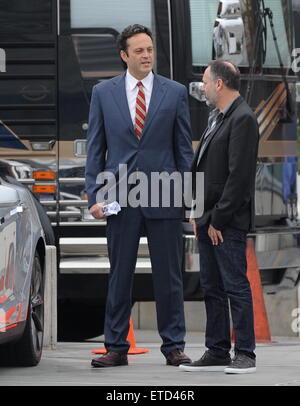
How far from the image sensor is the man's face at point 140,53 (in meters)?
8.44

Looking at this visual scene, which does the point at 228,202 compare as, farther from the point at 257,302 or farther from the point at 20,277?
the point at 257,302

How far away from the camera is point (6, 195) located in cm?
785

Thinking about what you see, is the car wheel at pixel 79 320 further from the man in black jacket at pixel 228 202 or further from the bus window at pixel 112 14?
the man in black jacket at pixel 228 202

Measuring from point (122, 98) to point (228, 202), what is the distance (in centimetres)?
110

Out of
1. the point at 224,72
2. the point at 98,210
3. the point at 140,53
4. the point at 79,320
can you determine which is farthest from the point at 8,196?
the point at 79,320

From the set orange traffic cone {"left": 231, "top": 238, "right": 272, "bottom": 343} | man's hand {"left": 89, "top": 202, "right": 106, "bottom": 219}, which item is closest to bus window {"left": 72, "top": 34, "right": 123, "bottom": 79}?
orange traffic cone {"left": 231, "top": 238, "right": 272, "bottom": 343}

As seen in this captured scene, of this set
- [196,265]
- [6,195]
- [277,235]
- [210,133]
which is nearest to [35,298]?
[6,195]

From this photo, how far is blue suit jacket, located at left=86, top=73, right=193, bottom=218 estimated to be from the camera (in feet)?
27.6

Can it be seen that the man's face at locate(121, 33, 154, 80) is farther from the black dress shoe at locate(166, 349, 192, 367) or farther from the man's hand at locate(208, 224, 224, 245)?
the black dress shoe at locate(166, 349, 192, 367)

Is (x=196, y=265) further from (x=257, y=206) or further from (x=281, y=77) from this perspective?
(x=281, y=77)

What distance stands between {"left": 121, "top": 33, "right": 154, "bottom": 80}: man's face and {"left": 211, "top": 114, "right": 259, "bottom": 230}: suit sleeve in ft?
2.82

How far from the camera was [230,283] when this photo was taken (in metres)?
7.94

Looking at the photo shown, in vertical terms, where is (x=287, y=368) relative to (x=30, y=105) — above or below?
below

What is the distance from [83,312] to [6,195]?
5.05 meters
